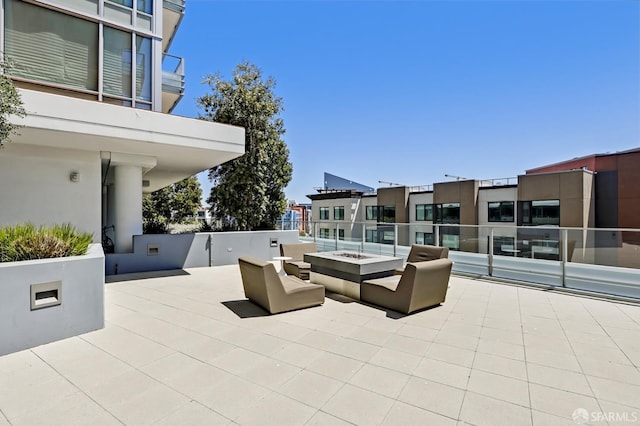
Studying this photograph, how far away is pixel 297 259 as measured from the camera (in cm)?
833

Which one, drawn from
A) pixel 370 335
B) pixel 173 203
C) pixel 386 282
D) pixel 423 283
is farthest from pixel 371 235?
pixel 173 203

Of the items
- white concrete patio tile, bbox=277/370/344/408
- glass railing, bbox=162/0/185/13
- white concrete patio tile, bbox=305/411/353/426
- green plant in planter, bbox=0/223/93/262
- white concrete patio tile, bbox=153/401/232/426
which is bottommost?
white concrete patio tile, bbox=277/370/344/408

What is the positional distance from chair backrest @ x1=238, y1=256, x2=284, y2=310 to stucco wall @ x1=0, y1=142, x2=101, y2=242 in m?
5.60

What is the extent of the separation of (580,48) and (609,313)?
30.0 feet

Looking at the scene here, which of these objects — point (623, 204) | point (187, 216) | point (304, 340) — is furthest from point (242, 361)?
point (623, 204)

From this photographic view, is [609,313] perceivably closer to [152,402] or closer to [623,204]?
[152,402]

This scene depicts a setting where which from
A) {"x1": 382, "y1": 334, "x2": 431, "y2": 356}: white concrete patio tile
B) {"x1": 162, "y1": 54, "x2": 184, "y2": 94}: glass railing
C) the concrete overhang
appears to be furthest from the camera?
{"x1": 162, "y1": 54, "x2": 184, "y2": 94}: glass railing

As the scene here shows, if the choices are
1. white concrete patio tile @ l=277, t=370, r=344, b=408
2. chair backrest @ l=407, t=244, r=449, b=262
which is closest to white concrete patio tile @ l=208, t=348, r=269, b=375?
white concrete patio tile @ l=277, t=370, r=344, b=408

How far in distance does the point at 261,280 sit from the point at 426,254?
429 centimetres

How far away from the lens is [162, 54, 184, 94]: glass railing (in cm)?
973

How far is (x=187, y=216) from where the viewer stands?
25750mm

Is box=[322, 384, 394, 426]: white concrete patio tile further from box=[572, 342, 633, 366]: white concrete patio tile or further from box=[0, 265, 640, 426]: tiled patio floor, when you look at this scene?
box=[572, 342, 633, 366]: white concrete patio tile

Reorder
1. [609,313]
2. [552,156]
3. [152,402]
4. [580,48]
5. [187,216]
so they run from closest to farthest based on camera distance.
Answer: [152,402] → [609,313] → [580,48] → [187,216] → [552,156]

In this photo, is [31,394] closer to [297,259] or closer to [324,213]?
[297,259]
